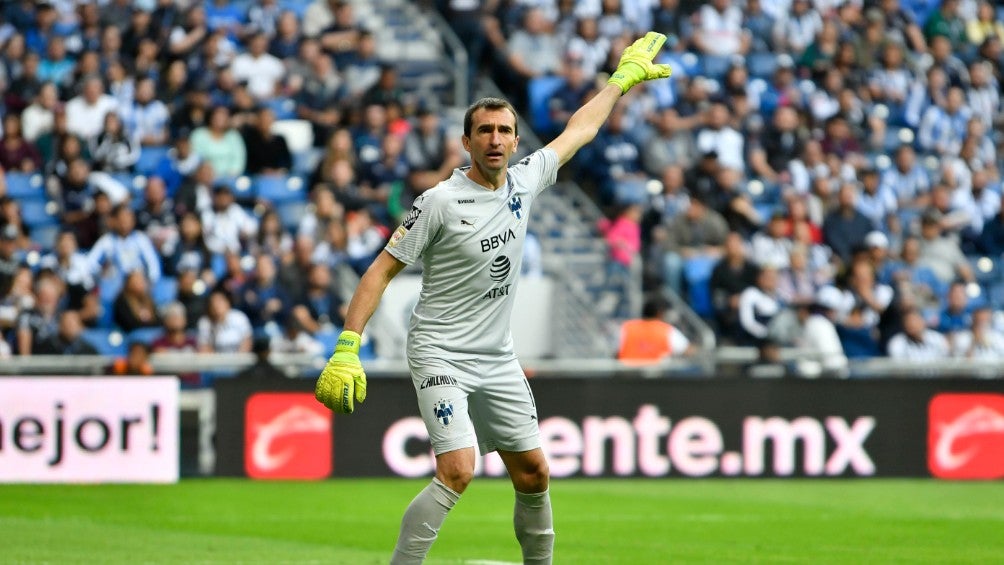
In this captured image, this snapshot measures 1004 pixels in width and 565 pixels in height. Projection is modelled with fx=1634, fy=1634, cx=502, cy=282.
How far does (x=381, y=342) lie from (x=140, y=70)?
4892 millimetres

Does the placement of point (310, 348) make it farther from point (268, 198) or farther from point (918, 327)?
point (918, 327)

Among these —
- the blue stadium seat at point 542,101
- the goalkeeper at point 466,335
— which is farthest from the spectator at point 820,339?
the goalkeeper at point 466,335

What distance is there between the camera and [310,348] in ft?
54.6

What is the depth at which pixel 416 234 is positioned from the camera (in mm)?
6938

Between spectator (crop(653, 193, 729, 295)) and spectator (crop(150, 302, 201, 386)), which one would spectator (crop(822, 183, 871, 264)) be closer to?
spectator (crop(653, 193, 729, 295))

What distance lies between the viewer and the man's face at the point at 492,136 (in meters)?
6.95

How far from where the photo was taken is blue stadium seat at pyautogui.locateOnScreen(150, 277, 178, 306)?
1747 cm

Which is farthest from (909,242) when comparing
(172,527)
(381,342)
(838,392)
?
(172,527)

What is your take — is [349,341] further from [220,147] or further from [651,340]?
[220,147]

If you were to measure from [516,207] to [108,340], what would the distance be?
418 inches

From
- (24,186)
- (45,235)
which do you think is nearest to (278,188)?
(45,235)

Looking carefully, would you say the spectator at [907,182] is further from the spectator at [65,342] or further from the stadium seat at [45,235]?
the spectator at [65,342]

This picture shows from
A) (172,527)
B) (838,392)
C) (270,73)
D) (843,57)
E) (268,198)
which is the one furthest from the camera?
(843,57)

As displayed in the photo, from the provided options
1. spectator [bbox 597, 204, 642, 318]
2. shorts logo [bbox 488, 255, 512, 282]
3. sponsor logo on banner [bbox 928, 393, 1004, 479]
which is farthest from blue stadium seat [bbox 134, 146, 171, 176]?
shorts logo [bbox 488, 255, 512, 282]
